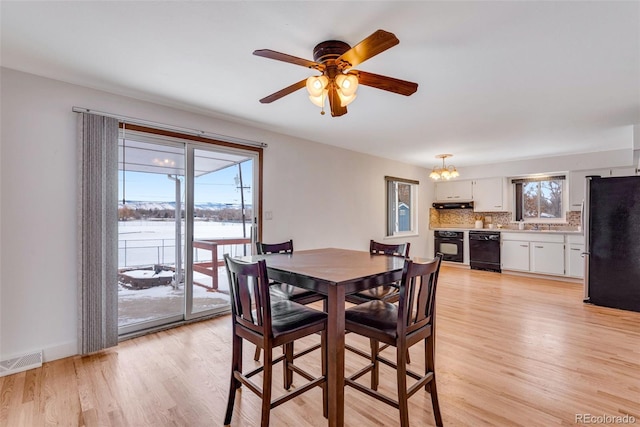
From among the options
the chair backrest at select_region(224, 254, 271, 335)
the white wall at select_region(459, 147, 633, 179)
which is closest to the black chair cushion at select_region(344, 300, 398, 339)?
the chair backrest at select_region(224, 254, 271, 335)

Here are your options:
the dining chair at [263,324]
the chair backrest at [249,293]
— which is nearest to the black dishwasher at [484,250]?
the dining chair at [263,324]

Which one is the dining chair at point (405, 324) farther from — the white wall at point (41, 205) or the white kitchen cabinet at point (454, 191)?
the white kitchen cabinet at point (454, 191)

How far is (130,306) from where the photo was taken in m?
3.22

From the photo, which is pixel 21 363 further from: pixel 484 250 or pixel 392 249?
pixel 484 250

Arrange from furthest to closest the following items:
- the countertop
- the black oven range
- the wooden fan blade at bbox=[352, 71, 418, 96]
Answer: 1. the black oven range
2. the countertop
3. the wooden fan blade at bbox=[352, 71, 418, 96]

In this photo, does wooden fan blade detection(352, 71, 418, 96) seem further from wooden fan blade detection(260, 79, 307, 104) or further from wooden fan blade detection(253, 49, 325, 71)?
wooden fan blade detection(260, 79, 307, 104)

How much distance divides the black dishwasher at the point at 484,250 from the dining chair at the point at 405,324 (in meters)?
5.29

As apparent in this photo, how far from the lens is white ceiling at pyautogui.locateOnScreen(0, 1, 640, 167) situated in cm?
174

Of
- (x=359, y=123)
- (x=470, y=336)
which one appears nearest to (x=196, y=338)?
(x=470, y=336)

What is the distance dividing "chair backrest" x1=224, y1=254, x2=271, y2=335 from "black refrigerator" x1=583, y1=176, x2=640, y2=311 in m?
4.71

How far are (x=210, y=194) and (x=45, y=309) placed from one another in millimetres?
1782

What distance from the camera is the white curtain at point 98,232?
8.66ft

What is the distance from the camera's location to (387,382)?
220 centimetres

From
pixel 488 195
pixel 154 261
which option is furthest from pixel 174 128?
pixel 488 195
